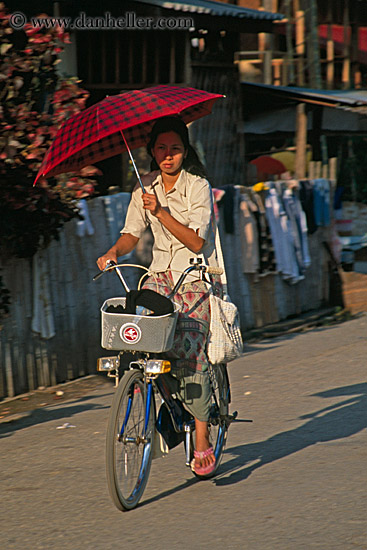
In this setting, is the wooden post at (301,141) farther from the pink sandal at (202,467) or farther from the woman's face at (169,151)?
the pink sandal at (202,467)

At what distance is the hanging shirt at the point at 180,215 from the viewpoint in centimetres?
485

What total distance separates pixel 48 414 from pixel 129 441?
8.75ft

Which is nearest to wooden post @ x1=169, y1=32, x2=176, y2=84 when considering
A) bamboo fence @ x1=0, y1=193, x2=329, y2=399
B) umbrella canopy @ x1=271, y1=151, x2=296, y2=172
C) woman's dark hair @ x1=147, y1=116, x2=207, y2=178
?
umbrella canopy @ x1=271, y1=151, x2=296, y2=172

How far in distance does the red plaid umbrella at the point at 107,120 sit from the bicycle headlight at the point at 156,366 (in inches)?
45.5

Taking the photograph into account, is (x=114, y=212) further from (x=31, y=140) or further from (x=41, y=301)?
(x=31, y=140)

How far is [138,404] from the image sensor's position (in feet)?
15.4

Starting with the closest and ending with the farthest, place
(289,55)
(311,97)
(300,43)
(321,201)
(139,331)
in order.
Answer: (139,331), (321,201), (311,97), (289,55), (300,43)

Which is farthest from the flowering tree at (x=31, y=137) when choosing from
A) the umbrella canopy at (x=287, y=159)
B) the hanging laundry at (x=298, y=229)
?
the umbrella canopy at (x=287, y=159)

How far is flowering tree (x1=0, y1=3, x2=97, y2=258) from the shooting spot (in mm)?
7012

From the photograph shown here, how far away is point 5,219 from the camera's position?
23.3 feet

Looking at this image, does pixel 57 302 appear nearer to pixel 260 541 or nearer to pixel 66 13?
pixel 260 541

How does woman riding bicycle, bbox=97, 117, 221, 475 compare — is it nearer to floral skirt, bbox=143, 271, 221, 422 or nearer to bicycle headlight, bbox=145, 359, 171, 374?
floral skirt, bbox=143, 271, 221, 422

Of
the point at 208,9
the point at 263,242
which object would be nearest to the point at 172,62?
the point at 208,9

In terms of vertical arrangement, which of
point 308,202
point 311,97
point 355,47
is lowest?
point 308,202
